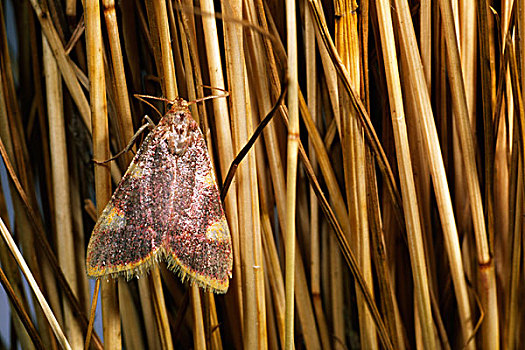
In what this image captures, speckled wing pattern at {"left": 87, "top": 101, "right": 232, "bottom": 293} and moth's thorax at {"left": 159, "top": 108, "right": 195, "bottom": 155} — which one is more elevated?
moth's thorax at {"left": 159, "top": 108, "right": 195, "bottom": 155}

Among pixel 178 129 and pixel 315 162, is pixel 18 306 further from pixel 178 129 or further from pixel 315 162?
pixel 315 162

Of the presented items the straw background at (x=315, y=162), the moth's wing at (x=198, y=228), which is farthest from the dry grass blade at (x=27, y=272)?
the moth's wing at (x=198, y=228)

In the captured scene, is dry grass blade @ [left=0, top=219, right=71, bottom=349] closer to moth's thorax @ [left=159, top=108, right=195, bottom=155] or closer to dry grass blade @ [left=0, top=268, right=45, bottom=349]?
dry grass blade @ [left=0, top=268, right=45, bottom=349]

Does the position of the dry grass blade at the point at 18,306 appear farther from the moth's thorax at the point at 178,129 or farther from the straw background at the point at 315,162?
the moth's thorax at the point at 178,129

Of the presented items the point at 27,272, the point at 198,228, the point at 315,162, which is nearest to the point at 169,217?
the point at 198,228

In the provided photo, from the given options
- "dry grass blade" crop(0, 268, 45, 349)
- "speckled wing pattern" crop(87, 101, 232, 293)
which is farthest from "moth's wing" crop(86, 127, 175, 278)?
"dry grass blade" crop(0, 268, 45, 349)

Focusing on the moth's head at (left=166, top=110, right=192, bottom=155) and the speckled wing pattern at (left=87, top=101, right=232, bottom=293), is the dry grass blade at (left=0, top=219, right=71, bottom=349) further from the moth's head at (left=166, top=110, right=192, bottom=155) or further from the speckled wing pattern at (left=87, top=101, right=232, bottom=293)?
the moth's head at (left=166, top=110, right=192, bottom=155)

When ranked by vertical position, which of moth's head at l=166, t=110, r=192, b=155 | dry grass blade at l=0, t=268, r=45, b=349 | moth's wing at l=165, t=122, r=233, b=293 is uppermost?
moth's head at l=166, t=110, r=192, b=155

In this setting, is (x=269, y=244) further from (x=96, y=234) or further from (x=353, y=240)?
(x=96, y=234)
